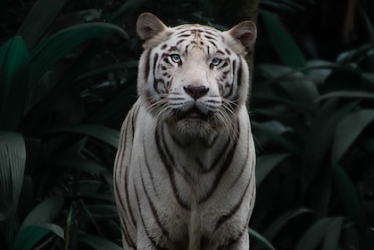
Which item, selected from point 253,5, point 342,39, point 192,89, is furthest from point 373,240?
point 342,39

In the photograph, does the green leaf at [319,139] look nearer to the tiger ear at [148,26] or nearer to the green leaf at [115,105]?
the green leaf at [115,105]

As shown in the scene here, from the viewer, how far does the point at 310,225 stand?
10023 millimetres

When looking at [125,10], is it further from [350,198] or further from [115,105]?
[350,198]

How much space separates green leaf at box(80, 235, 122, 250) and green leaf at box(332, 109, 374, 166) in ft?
9.62

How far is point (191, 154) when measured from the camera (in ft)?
18.9

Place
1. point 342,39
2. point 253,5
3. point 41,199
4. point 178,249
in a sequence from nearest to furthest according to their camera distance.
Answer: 1. point 178,249
2. point 41,199
3. point 253,5
4. point 342,39

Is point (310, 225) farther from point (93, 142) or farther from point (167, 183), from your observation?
point (167, 183)

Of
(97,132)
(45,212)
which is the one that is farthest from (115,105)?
(45,212)

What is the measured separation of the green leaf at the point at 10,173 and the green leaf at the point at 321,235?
3.04 m

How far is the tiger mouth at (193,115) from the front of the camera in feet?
17.7

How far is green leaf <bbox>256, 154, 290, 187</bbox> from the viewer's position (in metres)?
9.45

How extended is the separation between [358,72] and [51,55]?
13.3 ft

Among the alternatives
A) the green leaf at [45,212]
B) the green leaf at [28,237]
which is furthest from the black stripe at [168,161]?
the green leaf at [45,212]

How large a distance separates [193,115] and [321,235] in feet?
13.1
